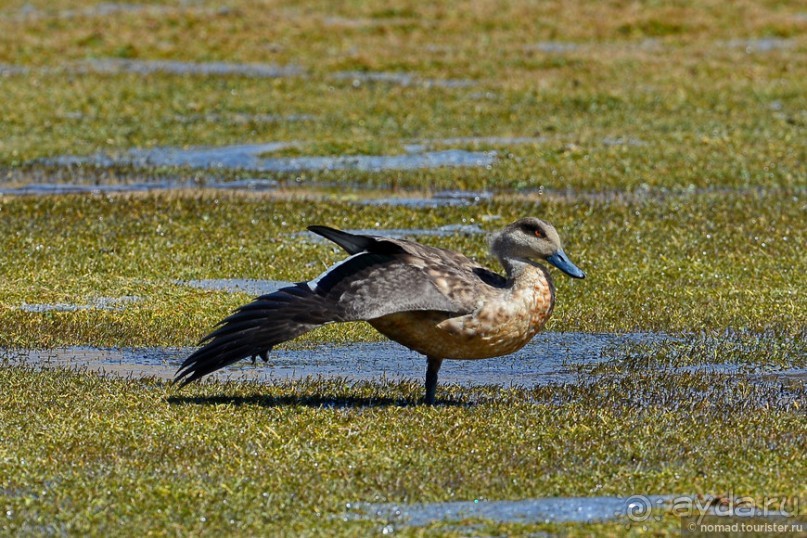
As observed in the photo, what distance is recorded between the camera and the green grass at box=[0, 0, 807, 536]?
8078 millimetres

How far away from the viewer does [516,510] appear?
7598mm

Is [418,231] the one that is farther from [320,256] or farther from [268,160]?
[268,160]

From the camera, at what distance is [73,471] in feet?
26.8

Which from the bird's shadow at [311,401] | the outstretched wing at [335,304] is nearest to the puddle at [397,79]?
the bird's shadow at [311,401]

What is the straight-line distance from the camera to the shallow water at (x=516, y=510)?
7.43 meters

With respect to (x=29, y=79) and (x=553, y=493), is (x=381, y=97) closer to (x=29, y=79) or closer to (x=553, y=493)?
(x=29, y=79)

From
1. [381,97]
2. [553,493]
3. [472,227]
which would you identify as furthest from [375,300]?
[381,97]

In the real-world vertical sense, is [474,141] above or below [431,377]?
below

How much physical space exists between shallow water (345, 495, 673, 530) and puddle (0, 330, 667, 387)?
3407 millimetres

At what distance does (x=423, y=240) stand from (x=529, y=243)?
6.36m

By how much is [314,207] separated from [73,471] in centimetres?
1081

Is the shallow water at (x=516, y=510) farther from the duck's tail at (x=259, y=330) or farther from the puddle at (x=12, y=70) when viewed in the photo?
the puddle at (x=12, y=70)

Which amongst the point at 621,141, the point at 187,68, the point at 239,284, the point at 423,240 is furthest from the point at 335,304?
the point at 187,68

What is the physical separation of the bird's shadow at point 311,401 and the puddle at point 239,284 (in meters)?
3.85
